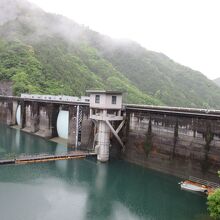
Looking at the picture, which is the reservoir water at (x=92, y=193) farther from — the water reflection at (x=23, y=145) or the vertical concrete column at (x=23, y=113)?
the vertical concrete column at (x=23, y=113)

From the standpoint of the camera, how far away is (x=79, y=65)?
4793 inches

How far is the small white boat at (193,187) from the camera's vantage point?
2864cm

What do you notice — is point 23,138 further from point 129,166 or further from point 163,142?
point 163,142

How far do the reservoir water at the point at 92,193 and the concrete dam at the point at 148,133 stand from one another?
1747 millimetres

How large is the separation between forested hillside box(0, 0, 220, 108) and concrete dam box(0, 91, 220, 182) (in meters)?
44.5

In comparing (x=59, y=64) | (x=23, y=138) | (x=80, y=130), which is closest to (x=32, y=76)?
(x=59, y=64)

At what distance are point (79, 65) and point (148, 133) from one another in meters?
88.9

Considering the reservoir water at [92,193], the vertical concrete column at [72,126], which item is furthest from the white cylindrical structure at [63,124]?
the reservoir water at [92,193]

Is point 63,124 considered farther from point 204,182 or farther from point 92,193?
point 204,182

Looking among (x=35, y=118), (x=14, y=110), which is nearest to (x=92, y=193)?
(x=35, y=118)

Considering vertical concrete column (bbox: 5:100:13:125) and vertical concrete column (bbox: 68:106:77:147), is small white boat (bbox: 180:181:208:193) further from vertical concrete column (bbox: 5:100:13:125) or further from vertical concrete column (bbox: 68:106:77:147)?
vertical concrete column (bbox: 5:100:13:125)

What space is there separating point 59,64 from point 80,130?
69.4m

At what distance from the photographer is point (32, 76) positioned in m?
93.8

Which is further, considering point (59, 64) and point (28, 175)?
point (59, 64)
